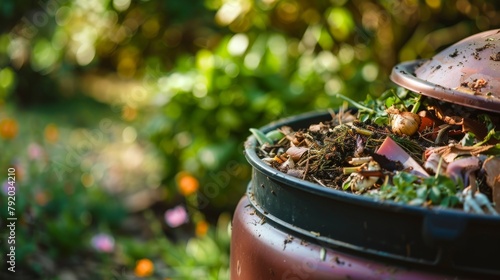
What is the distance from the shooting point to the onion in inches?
66.2

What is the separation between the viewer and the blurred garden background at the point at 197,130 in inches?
123

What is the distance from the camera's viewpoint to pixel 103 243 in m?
3.00

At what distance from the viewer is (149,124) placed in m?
3.60

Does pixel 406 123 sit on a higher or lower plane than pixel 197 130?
higher

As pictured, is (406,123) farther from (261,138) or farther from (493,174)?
(261,138)

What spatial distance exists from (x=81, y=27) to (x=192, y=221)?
2.14 metres

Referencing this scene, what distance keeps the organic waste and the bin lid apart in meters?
0.09

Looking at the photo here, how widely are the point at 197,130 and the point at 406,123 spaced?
1916mm

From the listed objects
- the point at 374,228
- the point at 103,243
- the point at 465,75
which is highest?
the point at 465,75

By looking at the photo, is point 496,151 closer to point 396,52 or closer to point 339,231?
point 339,231

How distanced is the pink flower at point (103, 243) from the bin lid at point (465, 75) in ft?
5.84

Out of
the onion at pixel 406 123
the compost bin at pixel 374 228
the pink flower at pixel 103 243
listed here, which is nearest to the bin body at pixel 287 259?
the compost bin at pixel 374 228

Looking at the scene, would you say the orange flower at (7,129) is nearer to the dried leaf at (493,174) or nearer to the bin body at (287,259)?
the bin body at (287,259)

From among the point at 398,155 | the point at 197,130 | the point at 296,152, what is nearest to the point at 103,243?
the point at 197,130
